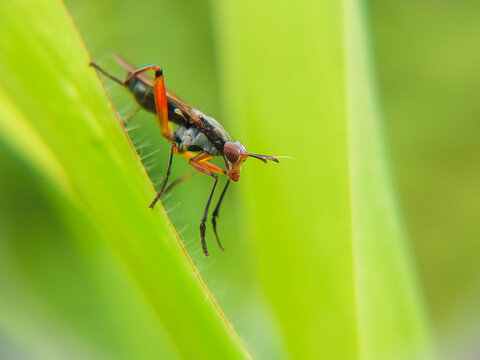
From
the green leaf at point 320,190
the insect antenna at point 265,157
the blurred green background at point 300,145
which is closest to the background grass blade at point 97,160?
the blurred green background at point 300,145

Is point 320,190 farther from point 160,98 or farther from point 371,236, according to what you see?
point 160,98

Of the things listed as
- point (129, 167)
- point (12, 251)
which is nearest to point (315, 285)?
point (129, 167)

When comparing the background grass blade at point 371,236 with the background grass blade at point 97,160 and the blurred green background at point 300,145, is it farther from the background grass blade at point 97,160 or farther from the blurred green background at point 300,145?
the background grass blade at point 97,160

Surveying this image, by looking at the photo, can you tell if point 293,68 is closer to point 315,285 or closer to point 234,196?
point 315,285

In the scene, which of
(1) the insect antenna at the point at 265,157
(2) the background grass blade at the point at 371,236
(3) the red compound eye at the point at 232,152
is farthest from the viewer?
(3) the red compound eye at the point at 232,152

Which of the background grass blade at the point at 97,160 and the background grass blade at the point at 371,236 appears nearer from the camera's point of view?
the background grass blade at the point at 97,160

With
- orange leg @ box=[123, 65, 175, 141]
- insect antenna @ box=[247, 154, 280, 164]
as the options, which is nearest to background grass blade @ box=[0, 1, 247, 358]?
insect antenna @ box=[247, 154, 280, 164]
